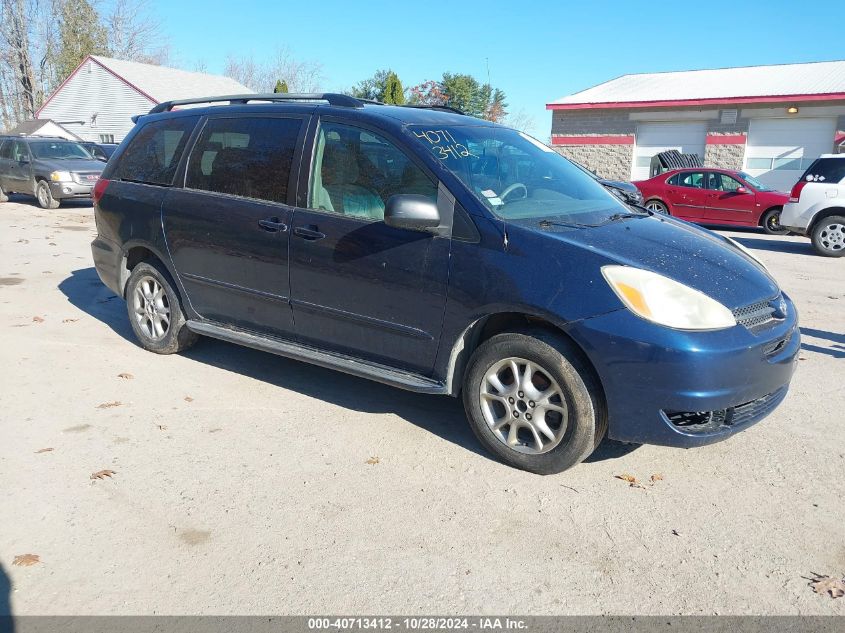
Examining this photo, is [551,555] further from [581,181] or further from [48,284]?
[48,284]

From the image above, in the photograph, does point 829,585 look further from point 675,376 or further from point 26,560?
point 26,560

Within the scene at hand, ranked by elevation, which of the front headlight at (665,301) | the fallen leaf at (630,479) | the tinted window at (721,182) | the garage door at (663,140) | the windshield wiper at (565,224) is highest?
the garage door at (663,140)

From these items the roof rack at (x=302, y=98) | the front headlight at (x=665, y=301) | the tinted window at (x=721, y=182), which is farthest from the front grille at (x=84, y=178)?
the front headlight at (x=665, y=301)

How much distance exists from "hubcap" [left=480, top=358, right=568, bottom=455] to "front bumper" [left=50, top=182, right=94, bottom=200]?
51.8 ft

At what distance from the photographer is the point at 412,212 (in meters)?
3.63

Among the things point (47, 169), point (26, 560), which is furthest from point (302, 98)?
point (47, 169)

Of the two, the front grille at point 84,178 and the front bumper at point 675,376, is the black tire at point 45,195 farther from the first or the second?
the front bumper at point 675,376

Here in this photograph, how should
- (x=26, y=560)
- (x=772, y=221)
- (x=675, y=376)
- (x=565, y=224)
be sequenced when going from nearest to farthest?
(x=26, y=560) < (x=675, y=376) < (x=565, y=224) < (x=772, y=221)

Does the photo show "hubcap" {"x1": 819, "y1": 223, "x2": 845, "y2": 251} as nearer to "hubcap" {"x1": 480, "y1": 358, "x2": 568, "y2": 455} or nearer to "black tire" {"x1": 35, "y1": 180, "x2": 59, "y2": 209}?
"hubcap" {"x1": 480, "y1": 358, "x2": 568, "y2": 455}

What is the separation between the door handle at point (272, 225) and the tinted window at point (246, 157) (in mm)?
155

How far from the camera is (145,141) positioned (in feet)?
18.4

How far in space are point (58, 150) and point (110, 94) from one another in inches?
974

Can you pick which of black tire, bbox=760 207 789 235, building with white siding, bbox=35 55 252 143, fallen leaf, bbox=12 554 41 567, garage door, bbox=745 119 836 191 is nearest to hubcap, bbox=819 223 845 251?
black tire, bbox=760 207 789 235

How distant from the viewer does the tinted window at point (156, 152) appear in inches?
207
